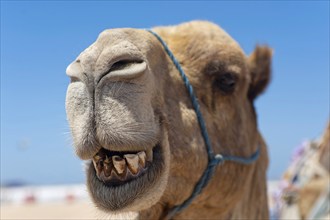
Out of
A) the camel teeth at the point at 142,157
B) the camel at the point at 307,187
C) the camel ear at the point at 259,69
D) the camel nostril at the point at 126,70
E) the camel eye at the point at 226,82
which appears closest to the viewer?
the camel nostril at the point at 126,70

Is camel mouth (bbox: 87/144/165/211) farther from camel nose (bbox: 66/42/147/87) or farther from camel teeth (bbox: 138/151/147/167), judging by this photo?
camel nose (bbox: 66/42/147/87)

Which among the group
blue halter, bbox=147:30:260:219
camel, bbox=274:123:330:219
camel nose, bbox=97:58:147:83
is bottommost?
camel, bbox=274:123:330:219

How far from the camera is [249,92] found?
367 cm

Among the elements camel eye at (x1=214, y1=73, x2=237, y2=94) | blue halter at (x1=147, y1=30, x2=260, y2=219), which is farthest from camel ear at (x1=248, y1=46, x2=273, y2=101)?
blue halter at (x1=147, y1=30, x2=260, y2=219)

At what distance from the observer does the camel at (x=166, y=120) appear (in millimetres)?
2262

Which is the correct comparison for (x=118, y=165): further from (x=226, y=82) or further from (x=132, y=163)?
(x=226, y=82)

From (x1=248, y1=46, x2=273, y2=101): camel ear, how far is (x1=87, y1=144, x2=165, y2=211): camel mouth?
1505 mm

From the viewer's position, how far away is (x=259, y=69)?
3.73m

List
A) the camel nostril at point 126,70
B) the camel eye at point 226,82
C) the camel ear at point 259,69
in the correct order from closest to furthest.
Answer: the camel nostril at point 126,70 → the camel eye at point 226,82 → the camel ear at point 259,69

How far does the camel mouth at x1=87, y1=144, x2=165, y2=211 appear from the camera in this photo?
227 cm

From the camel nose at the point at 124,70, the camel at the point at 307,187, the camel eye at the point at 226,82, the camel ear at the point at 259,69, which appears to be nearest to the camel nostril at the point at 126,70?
the camel nose at the point at 124,70

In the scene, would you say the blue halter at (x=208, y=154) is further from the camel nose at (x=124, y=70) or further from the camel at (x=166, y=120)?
the camel nose at (x=124, y=70)

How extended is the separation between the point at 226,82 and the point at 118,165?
113cm

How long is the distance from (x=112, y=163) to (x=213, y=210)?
1.01 meters
